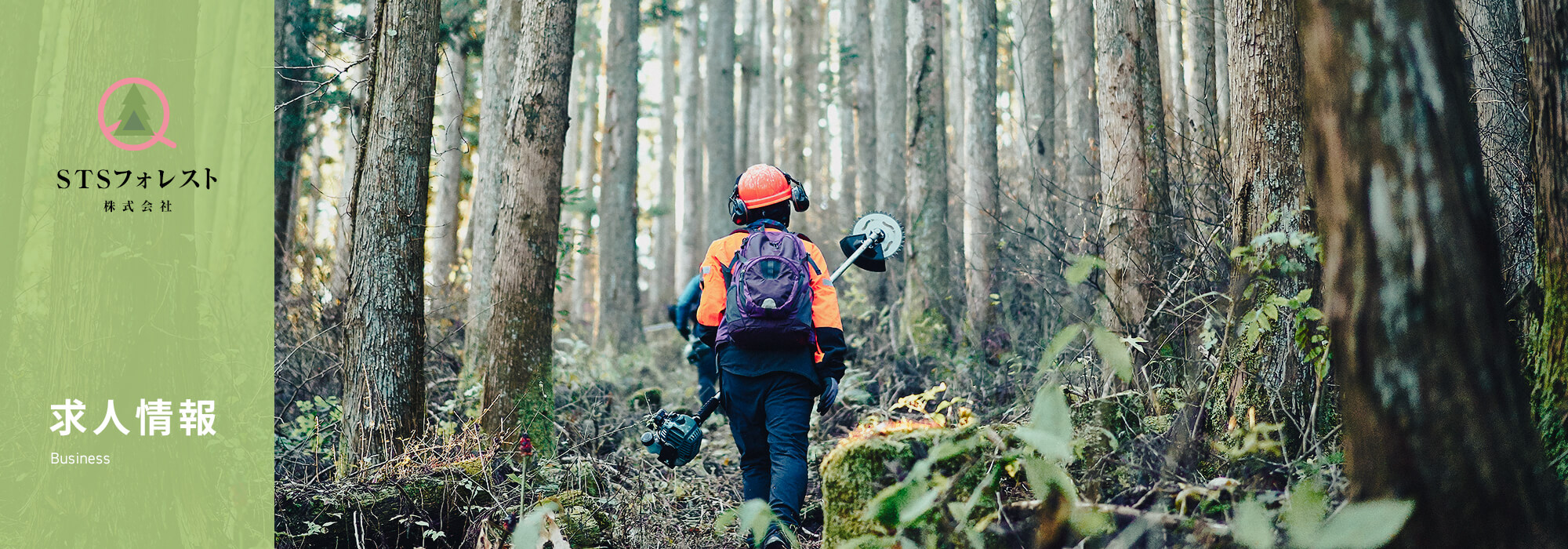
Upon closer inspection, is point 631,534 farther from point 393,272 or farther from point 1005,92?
point 1005,92

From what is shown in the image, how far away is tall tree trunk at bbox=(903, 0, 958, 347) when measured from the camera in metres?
10.1

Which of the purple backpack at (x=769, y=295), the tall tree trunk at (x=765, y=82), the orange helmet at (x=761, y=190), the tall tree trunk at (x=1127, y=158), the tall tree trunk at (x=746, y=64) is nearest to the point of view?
the purple backpack at (x=769, y=295)

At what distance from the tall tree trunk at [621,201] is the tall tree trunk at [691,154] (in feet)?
16.6

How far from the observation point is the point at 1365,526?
2395 mm

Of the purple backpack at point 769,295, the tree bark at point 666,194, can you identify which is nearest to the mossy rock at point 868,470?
the purple backpack at point 769,295

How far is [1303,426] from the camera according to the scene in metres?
3.86

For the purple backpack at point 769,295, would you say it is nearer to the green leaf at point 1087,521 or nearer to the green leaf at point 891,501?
the green leaf at point 891,501

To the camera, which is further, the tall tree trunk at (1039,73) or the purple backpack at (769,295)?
the tall tree trunk at (1039,73)

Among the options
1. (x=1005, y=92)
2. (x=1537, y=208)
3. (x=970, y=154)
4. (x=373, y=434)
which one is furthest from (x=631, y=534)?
(x=1005, y=92)

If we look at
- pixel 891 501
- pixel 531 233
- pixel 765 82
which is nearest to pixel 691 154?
pixel 765 82

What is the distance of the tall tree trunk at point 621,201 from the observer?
46.8 feet

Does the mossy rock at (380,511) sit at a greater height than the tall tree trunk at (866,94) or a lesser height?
lesser

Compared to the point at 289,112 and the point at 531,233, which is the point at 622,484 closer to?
the point at 531,233
